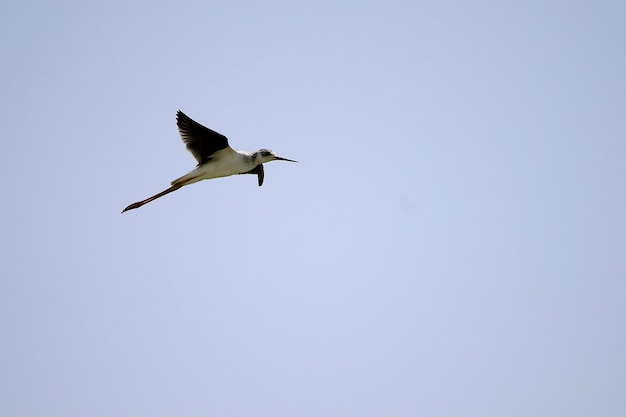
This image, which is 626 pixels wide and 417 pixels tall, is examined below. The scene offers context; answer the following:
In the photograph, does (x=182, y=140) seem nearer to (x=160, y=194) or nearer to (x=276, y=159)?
(x=160, y=194)

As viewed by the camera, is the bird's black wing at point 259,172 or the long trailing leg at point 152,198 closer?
the long trailing leg at point 152,198

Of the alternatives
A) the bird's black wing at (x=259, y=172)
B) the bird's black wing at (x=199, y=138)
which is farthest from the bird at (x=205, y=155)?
the bird's black wing at (x=259, y=172)

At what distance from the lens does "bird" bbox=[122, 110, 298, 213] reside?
18859mm

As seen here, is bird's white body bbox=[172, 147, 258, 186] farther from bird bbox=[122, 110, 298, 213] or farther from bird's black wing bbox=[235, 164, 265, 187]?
bird's black wing bbox=[235, 164, 265, 187]

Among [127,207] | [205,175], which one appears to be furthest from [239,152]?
[127,207]

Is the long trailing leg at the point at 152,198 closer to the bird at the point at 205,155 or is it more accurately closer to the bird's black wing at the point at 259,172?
the bird at the point at 205,155

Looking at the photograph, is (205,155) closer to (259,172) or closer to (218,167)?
(218,167)

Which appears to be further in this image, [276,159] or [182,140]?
[276,159]

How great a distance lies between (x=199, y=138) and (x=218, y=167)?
35.5 inches

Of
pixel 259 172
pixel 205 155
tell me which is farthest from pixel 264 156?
pixel 205 155

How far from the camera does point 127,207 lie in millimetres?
19141

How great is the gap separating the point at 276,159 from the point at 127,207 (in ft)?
13.6

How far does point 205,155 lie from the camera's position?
19.4 m

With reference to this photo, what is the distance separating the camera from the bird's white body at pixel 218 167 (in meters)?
19.4
